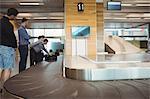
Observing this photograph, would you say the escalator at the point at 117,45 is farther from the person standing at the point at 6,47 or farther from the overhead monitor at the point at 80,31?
the person standing at the point at 6,47

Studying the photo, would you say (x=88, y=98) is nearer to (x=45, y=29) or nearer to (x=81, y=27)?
(x=81, y=27)

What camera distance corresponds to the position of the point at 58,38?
83.9 feet

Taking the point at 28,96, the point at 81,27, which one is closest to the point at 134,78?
the point at 28,96

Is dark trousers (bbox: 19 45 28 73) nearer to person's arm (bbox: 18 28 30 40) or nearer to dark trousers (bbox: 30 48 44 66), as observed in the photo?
person's arm (bbox: 18 28 30 40)

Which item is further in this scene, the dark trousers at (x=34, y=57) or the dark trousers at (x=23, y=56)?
the dark trousers at (x=34, y=57)

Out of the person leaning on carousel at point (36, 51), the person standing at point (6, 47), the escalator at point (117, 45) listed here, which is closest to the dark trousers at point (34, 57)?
the person leaning on carousel at point (36, 51)

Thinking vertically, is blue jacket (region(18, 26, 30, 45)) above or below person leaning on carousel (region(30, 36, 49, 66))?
above

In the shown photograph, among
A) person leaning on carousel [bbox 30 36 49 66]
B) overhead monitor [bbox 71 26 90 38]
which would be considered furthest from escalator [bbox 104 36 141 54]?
person leaning on carousel [bbox 30 36 49 66]

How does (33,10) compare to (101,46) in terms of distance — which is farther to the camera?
(33,10)

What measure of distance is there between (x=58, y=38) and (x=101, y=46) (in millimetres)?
12755

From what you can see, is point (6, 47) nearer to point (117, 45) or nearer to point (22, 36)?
point (22, 36)

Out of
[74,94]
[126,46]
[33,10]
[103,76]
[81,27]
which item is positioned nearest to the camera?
[74,94]

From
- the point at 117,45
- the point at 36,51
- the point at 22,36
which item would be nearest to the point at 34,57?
the point at 36,51

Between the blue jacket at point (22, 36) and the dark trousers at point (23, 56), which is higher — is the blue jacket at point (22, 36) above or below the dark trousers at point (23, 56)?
above
